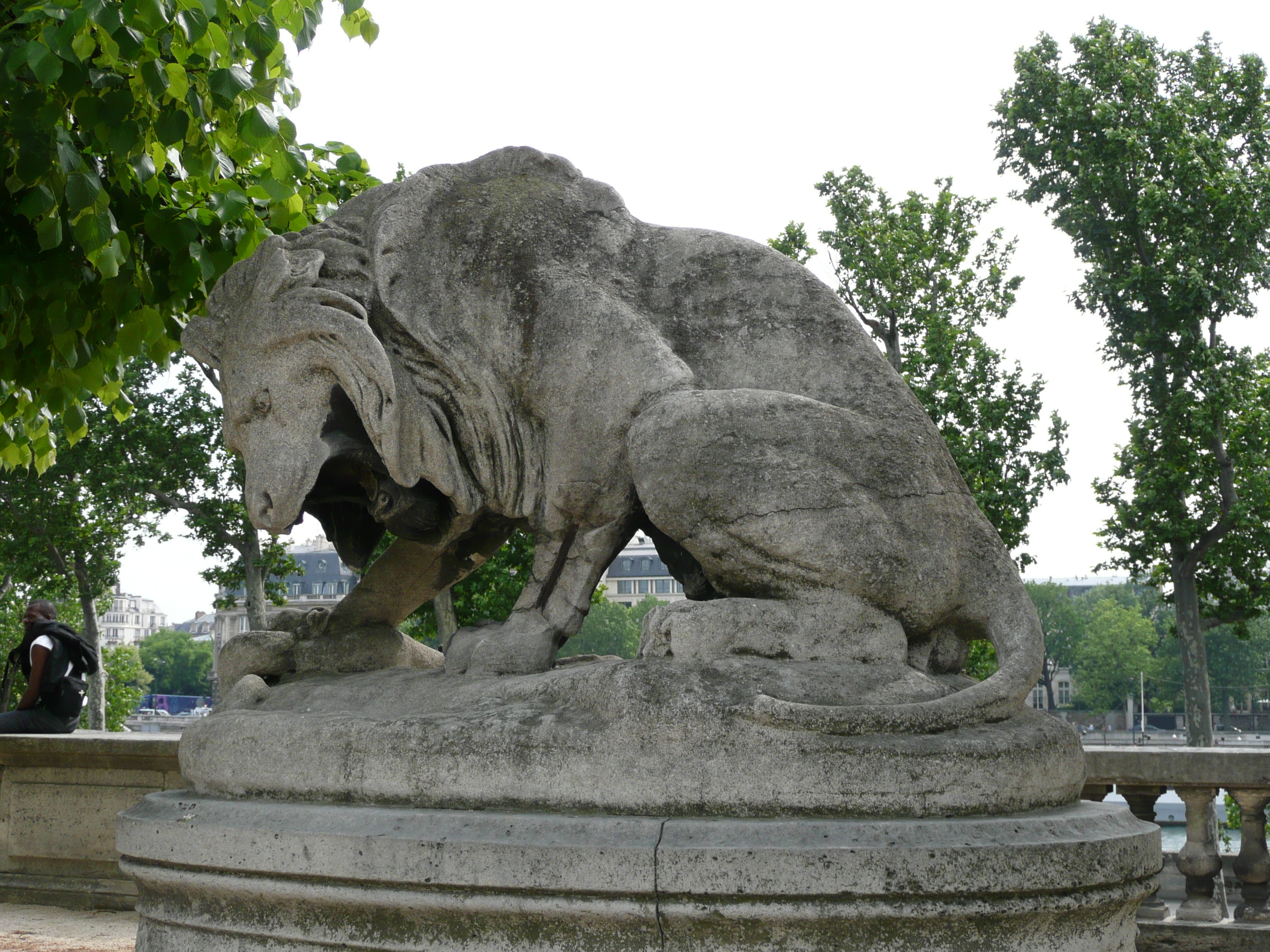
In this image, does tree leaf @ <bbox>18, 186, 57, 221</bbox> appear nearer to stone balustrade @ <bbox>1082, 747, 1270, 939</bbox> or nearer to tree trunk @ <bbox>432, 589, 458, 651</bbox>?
stone balustrade @ <bbox>1082, 747, 1270, 939</bbox>

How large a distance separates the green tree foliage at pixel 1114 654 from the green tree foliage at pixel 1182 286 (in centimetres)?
4443

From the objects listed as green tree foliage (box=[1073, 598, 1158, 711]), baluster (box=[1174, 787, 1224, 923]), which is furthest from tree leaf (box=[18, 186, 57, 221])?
green tree foliage (box=[1073, 598, 1158, 711])

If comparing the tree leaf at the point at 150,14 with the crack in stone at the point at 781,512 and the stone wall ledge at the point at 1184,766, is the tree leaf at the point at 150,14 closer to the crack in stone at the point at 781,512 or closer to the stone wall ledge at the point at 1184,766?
the crack in stone at the point at 781,512

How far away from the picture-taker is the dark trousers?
669 cm

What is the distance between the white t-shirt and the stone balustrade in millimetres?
5538

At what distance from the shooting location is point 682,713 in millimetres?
2850

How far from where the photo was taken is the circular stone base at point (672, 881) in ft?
8.44

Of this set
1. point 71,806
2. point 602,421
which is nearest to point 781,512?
point 602,421

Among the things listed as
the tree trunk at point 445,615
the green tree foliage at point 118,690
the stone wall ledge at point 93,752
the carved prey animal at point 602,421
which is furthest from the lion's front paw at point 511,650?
the green tree foliage at point 118,690

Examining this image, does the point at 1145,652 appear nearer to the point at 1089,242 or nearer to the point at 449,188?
the point at 1089,242

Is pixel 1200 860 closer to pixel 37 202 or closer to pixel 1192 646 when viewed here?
pixel 37 202

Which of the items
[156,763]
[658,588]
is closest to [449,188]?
[156,763]

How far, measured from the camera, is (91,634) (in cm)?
2464

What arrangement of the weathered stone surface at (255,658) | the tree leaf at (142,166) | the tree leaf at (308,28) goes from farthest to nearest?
1. the tree leaf at (308,28)
2. the tree leaf at (142,166)
3. the weathered stone surface at (255,658)
